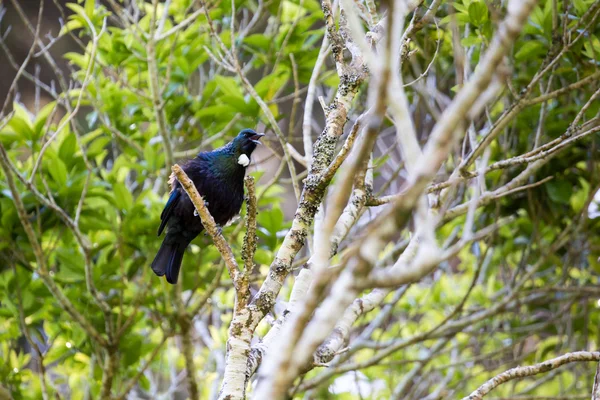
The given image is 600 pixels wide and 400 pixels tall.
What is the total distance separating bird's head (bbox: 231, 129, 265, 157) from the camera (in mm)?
3992

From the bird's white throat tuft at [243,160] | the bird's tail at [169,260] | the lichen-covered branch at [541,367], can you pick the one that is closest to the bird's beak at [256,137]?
the bird's white throat tuft at [243,160]

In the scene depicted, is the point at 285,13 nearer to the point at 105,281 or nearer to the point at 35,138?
the point at 35,138

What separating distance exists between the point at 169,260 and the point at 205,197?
429 mm

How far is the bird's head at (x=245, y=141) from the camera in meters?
3.99

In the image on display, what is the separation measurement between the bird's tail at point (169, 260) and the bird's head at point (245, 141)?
25.6 inches

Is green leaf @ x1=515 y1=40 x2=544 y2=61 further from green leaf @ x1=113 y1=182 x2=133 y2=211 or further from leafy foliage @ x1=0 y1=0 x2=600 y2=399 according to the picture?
green leaf @ x1=113 y1=182 x2=133 y2=211

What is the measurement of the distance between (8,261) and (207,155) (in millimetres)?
1254

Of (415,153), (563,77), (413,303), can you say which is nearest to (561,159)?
(563,77)

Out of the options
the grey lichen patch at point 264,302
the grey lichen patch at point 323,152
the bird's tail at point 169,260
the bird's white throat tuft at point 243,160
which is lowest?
the grey lichen patch at point 264,302

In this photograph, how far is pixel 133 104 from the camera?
4.32 meters

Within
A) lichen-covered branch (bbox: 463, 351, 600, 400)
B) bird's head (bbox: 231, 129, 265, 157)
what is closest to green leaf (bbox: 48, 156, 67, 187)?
bird's head (bbox: 231, 129, 265, 157)

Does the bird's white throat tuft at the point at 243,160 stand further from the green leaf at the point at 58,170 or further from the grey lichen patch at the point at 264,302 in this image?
the grey lichen patch at the point at 264,302

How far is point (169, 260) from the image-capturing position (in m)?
3.64

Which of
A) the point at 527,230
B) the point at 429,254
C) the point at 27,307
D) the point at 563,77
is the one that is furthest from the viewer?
the point at 527,230
